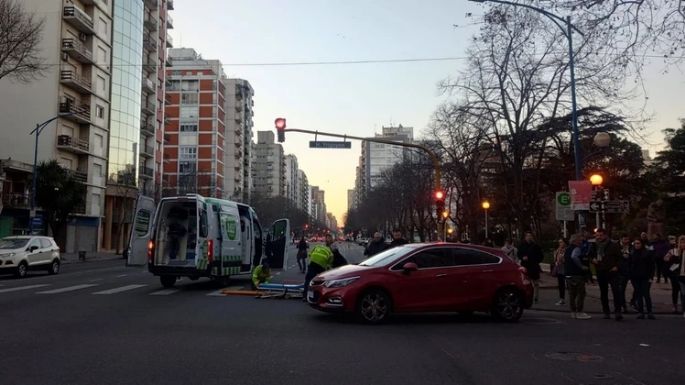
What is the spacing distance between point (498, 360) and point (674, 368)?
221cm

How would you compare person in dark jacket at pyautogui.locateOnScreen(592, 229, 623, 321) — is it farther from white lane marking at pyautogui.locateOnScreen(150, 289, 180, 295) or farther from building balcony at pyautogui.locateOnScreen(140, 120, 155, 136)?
building balcony at pyautogui.locateOnScreen(140, 120, 155, 136)

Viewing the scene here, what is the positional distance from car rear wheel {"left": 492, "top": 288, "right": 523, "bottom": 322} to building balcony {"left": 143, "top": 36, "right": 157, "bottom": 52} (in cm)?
6759

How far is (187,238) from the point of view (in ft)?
62.5

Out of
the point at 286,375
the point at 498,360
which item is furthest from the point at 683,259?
the point at 286,375

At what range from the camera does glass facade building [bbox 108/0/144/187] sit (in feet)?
196

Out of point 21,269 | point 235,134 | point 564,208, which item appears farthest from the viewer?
point 235,134

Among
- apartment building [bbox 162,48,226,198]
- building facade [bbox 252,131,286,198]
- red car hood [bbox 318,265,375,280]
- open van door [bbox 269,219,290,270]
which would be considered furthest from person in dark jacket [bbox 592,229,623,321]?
building facade [bbox 252,131,286,198]

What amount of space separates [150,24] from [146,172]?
57.8 feet

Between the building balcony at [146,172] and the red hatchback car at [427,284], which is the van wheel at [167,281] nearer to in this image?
the red hatchback car at [427,284]

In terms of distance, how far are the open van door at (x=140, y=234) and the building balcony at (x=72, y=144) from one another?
1458 inches

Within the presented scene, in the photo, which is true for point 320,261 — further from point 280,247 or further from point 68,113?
point 68,113

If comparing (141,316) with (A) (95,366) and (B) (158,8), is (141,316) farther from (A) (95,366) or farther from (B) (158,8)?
(B) (158,8)

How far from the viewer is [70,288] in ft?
59.6

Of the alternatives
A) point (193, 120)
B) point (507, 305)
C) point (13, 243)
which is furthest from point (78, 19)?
point (193, 120)
